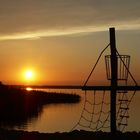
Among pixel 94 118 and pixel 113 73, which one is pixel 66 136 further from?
pixel 94 118

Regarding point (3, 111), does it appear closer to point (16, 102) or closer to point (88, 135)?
point (16, 102)

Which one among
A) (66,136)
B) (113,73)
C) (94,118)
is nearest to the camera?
(66,136)

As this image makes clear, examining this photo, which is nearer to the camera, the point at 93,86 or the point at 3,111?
the point at 93,86

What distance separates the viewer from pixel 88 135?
14703 millimetres

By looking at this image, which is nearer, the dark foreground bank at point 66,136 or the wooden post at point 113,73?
the dark foreground bank at point 66,136

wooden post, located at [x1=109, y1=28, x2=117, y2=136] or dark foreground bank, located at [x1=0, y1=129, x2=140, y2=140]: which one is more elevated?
wooden post, located at [x1=109, y1=28, x2=117, y2=136]

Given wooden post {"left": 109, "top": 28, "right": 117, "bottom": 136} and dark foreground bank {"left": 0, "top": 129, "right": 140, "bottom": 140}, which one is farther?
wooden post {"left": 109, "top": 28, "right": 117, "bottom": 136}

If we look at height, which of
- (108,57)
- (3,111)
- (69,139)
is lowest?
(69,139)

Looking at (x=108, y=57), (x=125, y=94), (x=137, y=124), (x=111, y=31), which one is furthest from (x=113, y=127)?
(x=137, y=124)

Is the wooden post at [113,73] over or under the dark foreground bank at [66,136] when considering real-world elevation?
over

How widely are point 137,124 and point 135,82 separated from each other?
133 feet

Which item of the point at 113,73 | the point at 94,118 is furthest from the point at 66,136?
the point at 94,118

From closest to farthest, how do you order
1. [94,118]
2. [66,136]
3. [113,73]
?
[66,136] < [113,73] < [94,118]

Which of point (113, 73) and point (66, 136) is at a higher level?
point (113, 73)
